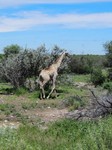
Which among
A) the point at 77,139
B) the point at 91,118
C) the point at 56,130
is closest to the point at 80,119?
the point at 91,118

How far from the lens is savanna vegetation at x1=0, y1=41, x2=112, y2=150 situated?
9.29 m

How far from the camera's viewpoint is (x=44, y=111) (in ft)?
56.0

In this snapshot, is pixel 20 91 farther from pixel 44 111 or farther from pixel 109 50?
pixel 109 50

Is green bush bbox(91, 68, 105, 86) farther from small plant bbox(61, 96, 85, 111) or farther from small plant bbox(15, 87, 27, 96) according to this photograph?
small plant bbox(61, 96, 85, 111)

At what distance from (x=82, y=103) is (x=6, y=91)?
20.0ft

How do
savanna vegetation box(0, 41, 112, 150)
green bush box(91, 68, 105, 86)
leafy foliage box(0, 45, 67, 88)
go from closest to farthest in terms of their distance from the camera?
savanna vegetation box(0, 41, 112, 150)
leafy foliage box(0, 45, 67, 88)
green bush box(91, 68, 105, 86)

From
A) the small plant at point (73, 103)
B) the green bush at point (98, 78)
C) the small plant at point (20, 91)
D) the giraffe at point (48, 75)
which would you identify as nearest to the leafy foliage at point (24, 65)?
the small plant at point (20, 91)

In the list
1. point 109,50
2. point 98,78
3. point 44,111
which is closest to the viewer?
point 44,111

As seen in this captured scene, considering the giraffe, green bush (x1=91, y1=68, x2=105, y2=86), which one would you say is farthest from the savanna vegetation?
the giraffe

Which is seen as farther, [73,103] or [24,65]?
[24,65]

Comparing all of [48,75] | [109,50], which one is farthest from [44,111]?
[109,50]

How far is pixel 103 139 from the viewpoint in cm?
905

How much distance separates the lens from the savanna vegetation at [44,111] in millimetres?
9289

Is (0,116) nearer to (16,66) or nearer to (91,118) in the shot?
(91,118)
